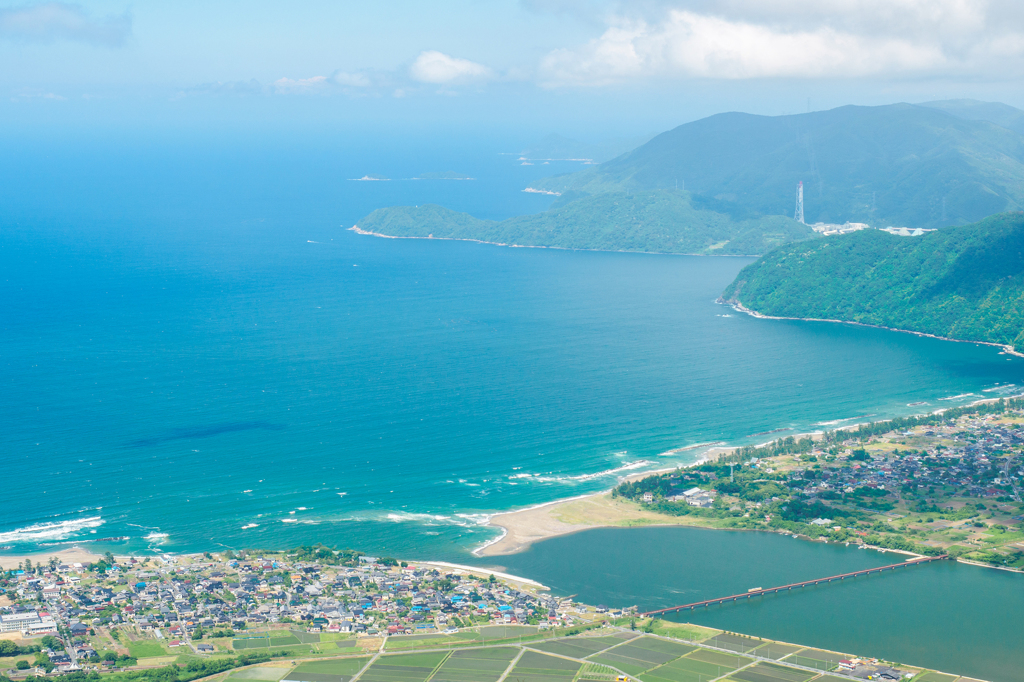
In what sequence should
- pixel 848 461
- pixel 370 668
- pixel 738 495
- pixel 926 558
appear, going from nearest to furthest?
pixel 370 668
pixel 926 558
pixel 738 495
pixel 848 461

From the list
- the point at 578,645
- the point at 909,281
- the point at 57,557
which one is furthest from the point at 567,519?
the point at 909,281

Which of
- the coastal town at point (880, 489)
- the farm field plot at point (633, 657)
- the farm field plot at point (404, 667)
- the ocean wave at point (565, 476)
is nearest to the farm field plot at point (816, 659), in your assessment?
the farm field plot at point (633, 657)

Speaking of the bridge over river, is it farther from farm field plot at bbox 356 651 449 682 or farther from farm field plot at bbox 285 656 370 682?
farm field plot at bbox 285 656 370 682

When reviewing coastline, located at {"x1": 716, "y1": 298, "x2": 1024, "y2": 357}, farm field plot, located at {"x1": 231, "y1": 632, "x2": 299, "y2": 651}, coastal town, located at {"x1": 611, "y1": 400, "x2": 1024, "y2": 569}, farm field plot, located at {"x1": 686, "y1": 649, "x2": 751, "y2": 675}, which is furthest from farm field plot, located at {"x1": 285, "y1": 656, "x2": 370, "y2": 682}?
coastline, located at {"x1": 716, "y1": 298, "x2": 1024, "y2": 357}

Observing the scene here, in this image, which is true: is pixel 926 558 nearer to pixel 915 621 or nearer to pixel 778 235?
pixel 915 621

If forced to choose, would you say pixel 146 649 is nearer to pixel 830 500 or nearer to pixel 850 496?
pixel 830 500

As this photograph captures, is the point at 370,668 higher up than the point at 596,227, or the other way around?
the point at 596,227

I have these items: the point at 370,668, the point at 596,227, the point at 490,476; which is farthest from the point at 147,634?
the point at 596,227
